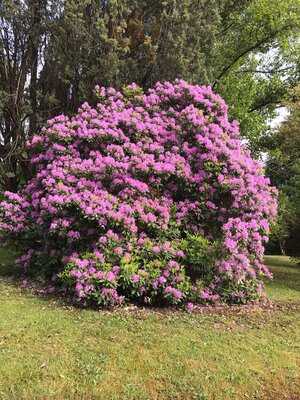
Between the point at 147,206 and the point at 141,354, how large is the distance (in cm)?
289

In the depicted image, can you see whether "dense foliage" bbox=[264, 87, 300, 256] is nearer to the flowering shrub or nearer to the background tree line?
the background tree line

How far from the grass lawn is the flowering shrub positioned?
613mm

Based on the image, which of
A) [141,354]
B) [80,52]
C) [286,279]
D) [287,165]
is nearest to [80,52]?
[80,52]

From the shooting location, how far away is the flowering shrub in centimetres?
771

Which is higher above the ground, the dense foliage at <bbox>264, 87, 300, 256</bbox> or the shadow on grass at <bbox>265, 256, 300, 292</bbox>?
the dense foliage at <bbox>264, 87, 300, 256</bbox>

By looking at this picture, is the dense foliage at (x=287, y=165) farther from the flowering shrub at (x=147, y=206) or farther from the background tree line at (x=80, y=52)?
the flowering shrub at (x=147, y=206)

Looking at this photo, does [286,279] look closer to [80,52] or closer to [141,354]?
[80,52]

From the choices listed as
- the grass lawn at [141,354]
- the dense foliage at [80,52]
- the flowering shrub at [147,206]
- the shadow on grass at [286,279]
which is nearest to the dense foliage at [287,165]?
the shadow on grass at [286,279]

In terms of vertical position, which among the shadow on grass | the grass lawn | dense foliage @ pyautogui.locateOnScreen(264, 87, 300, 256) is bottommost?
the grass lawn

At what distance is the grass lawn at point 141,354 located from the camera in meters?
5.05

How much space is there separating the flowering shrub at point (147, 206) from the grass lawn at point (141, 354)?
61cm

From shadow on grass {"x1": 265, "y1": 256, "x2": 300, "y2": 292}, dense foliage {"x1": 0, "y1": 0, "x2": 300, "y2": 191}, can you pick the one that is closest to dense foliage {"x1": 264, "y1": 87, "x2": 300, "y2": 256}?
shadow on grass {"x1": 265, "y1": 256, "x2": 300, "y2": 292}

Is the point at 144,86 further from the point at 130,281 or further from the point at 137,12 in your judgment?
the point at 130,281

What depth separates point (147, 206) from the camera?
8.18m
